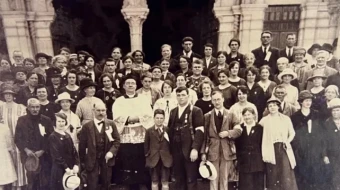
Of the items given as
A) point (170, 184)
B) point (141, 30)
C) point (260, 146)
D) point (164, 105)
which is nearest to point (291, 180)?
point (260, 146)

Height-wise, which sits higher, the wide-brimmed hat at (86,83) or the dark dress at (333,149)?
the wide-brimmed hat at (86,83)

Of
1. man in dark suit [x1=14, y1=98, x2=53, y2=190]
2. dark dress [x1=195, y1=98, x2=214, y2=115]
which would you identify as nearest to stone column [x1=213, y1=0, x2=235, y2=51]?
dark dress [x1=195, y1=98, x2=214, y2=115]

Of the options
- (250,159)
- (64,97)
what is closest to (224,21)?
(250,159)

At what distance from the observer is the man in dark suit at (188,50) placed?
8.09ft

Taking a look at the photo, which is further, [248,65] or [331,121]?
[248,65]

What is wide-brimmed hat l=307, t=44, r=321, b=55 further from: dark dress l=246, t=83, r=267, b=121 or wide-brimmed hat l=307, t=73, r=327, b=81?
dark dress l=246, t=83, r=267, b=121

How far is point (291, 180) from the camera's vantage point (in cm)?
226

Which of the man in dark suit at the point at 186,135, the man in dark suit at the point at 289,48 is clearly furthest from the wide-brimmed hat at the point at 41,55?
the man in dark suit at the point at 289,48

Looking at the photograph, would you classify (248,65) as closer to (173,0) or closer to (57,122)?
(173,0)

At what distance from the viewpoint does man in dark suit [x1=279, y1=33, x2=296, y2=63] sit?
2.41 meters

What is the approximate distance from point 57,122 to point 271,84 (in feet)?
Answer: 4.62

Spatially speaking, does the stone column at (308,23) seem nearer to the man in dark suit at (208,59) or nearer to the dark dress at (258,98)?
the dark dress at (258,98)

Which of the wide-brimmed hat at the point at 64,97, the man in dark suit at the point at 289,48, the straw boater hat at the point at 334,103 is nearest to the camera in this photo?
the straw boater hat at the point at 334,103

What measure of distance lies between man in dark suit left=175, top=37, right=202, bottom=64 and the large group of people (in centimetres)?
18
